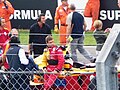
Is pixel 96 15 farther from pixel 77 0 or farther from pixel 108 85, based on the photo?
pixel 108 85

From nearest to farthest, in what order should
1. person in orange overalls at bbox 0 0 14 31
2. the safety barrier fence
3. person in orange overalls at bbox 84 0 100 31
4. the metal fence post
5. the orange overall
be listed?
the metal fence post < the safety barrier fence < the orange overall < person in orange overalls at bbox 0 0 14 31 < person in orange overalls at bbox 84 0 100 31

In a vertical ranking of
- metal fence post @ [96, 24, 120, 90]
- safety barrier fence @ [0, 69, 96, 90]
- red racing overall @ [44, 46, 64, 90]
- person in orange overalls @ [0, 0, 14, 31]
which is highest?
metal fence post @ [96, 24, 120, 90]

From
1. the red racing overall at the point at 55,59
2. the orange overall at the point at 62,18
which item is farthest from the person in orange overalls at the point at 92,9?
the red racing overall at the point at 55,59

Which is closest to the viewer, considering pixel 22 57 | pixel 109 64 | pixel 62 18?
pixel 109 64

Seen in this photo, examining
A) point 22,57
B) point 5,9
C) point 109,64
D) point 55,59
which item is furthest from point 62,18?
point 109,64

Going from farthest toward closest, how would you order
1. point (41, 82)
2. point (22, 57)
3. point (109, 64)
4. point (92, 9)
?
point (92, 9)
point (41, 82)
point (22, 57)
point (109, 64)

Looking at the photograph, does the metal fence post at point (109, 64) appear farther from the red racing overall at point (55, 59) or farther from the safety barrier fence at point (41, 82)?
the red racing overall at point (55, 59)

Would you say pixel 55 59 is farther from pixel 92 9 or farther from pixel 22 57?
pixel 92 9

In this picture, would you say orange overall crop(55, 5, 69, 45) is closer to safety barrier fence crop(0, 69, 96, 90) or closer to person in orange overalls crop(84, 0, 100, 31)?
person in orange overalls crop(84, 0, 100, 31)

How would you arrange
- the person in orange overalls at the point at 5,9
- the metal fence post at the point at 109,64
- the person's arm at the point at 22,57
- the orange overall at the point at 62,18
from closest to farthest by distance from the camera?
the metal fence post at the point at 109,64 → the person's arm at the point at 22,57 → the orange overall at the point at 62,18 → the person in orange overalls at the point at 5,9

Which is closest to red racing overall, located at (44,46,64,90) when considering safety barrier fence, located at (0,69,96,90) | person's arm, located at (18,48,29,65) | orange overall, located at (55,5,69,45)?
safety barrier fence, located at (0,69,96,90)

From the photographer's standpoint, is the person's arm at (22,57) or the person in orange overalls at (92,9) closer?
the person's arm at (22,57)

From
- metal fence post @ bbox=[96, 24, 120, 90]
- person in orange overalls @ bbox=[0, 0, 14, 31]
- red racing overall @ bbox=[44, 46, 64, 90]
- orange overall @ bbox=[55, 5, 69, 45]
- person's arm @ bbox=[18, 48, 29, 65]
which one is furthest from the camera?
person in orange overalls @ bbox=[0, 0, 14, 31]

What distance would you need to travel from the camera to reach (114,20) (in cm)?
1653
